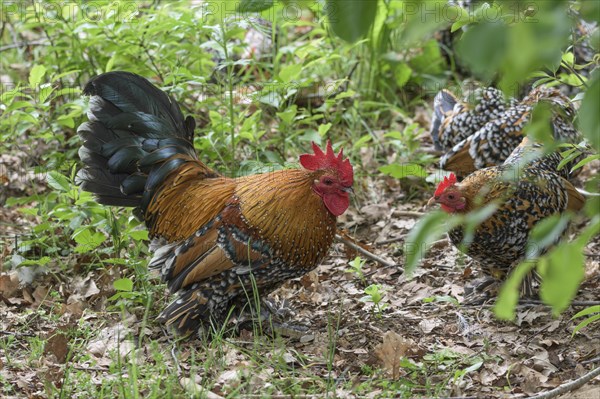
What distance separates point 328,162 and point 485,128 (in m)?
2.18

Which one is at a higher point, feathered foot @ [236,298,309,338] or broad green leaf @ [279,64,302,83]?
broad green leaf @ [279,64,302,83]

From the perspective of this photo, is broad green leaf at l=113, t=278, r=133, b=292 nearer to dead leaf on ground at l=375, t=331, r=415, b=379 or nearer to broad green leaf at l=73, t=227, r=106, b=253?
broad green leaf at l=73, t=227, r=106, b=253

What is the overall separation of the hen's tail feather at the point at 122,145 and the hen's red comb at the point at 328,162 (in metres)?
0.96

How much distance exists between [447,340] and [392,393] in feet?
3.25

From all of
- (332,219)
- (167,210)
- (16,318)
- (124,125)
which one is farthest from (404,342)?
(16,318)

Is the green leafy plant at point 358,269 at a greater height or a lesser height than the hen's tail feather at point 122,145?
lesser

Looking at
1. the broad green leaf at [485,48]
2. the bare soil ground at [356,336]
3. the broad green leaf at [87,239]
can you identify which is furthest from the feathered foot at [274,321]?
the broad green leaf at [485,48]

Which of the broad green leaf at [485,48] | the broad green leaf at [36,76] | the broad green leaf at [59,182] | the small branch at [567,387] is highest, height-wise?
the broad green leaf at [485,48]

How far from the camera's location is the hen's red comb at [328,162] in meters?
4.67

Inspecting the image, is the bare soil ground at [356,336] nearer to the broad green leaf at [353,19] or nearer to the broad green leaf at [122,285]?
the broad green leaf at [122,285]

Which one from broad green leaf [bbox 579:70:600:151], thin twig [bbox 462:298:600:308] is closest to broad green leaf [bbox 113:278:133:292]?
thin twig [bbox 462:298:600:308]

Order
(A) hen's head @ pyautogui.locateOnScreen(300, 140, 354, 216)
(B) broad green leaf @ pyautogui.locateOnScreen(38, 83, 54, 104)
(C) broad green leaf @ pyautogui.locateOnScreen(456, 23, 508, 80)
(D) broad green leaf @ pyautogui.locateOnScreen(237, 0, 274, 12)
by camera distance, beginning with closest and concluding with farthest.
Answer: (C) broad green leaf @ pyautogui.locateOnScreen(456, 23, 508, 80) < (D) broad green leaf @ pyautogui.locateOnScreen(237, 0, 274, 12) < (A) hen's head @ pyautogui.locateOnScreen(300, 140, 354, 216) < (B) broad green leaf @ pyautogui.locateOnScreen(38, 83, 54, 104)

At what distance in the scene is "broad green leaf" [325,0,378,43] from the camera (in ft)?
5.40

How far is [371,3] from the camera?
1706 mm
